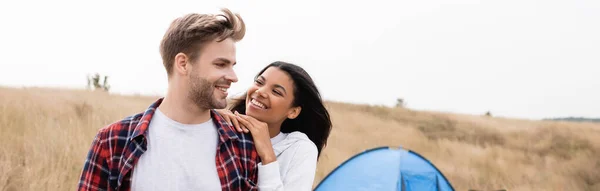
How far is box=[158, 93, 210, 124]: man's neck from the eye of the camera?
1905 millimetres

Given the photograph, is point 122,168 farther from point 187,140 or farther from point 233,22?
point 233,22

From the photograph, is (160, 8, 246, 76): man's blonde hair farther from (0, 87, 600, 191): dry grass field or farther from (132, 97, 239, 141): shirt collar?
(0, 87, 600, 191): dry grass field

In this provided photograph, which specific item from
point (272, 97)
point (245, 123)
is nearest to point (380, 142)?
point (272, 97)

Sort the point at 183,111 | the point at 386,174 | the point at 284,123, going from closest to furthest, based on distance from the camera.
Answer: the point at 183,111 < the point at 284,123 < the point at 386,174

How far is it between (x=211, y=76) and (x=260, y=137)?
0.35 meters

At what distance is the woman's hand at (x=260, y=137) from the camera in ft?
6.65

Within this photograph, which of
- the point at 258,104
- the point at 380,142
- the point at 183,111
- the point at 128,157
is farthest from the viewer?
the point at 380,142

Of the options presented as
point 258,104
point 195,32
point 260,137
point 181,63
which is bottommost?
point 260,137

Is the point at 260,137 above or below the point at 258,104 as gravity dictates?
below

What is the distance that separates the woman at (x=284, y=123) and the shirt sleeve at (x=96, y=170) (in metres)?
0.46

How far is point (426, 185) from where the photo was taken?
5.76 metres

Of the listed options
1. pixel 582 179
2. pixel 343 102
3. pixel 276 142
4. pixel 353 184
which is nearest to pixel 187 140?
pixel 276 142

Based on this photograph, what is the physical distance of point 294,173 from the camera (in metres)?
2.17

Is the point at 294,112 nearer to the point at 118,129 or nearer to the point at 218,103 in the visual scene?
the point at 218,103
